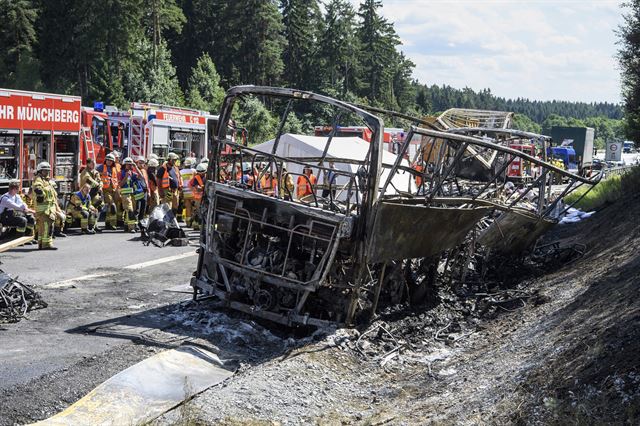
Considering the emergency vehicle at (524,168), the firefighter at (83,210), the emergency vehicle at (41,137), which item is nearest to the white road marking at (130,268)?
the firefighter at (83,210)

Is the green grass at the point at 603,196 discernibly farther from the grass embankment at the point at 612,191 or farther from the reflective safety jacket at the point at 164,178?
the reflective safety jacket at the point at 164,178

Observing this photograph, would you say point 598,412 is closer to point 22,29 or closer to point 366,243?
point 366,243

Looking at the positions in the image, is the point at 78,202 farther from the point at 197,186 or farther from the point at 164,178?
the point at 197,186

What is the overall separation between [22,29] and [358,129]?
23.9 metres

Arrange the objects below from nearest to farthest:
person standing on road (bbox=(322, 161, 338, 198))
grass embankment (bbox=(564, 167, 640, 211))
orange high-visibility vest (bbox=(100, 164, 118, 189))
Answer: person standing on road (bbox=(322, 161, 338, 198)), orange high-visibility vest (bbox=(100, 164, 118, 189)), grass embankment (bbox=(564, 167, 640, 211))

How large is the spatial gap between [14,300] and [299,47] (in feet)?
215

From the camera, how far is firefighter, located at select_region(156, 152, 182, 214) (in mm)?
17438

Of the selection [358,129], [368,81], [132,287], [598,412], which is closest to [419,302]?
[132,287]

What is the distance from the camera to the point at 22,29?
45.8 m

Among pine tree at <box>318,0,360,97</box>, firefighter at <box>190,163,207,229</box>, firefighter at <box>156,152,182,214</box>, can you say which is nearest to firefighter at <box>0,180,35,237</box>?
firefighter at <box>156,152,182,214</box>

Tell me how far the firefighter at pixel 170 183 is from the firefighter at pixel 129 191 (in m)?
0.63

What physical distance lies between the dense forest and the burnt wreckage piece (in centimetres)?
1416

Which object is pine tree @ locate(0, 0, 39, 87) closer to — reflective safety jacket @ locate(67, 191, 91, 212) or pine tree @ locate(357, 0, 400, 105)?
reflective safety jacket @ locate(67, 191, 91, 212)

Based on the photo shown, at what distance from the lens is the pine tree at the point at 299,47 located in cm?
7188
